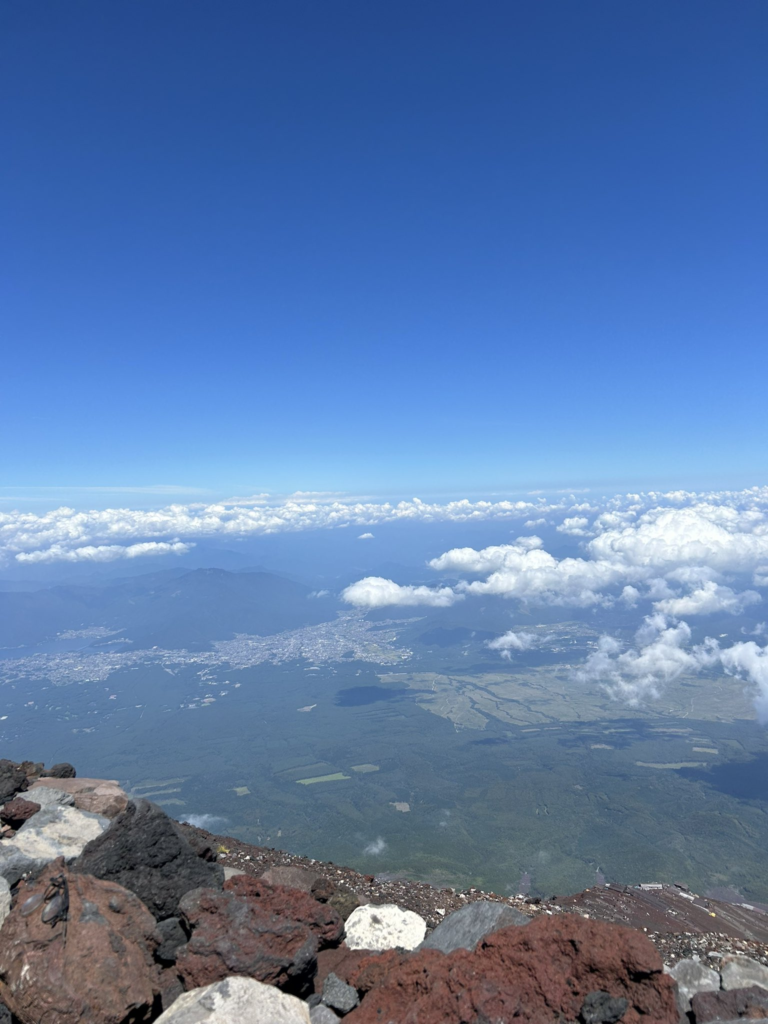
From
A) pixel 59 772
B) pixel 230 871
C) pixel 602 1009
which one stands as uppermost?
pixel 602 1009

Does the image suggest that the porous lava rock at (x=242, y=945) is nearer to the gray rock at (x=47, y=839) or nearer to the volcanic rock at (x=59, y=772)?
the gray rock at (x=47, y=839)

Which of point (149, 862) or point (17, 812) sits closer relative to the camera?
point (149, 862)

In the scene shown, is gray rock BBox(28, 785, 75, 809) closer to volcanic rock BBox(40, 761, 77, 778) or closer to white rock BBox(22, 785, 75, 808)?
white rock BBox(22, 785, 75, 808)


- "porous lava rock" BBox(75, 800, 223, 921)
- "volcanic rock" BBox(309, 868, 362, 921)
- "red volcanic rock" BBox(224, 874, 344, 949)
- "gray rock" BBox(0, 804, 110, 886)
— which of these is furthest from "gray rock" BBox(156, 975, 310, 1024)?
"gray rock" BBox(0, 804, 110, 886)

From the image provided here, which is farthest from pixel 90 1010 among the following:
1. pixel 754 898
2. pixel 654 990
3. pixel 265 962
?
pixel 754 898

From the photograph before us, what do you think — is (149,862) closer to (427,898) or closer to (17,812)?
(17,812)

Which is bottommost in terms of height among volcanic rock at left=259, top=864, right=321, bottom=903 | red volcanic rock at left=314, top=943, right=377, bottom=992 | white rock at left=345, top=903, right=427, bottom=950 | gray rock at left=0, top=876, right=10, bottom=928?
volcanic rock at left=259, top=864, right=321, bottom=903

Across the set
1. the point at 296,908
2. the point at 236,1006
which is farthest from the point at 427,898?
the point at 236,1006
